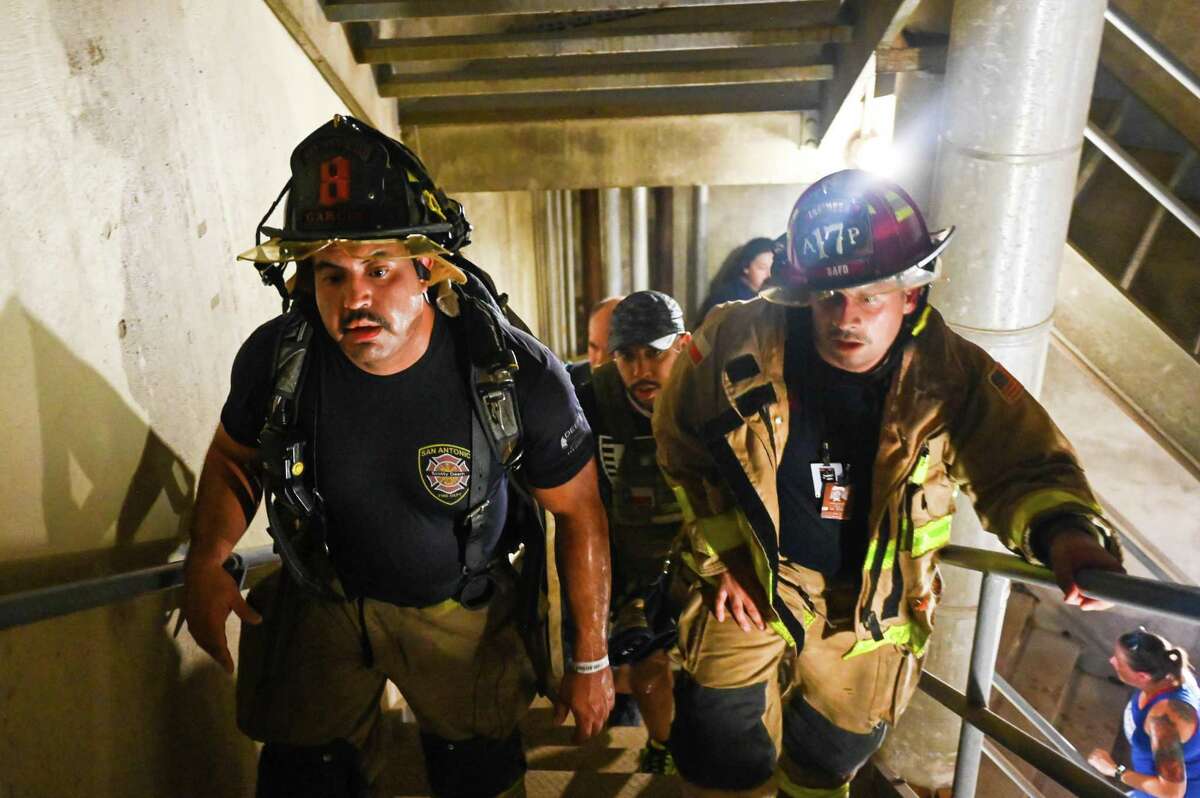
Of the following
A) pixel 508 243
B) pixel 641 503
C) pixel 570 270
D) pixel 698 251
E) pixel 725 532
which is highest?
pixel 725 532

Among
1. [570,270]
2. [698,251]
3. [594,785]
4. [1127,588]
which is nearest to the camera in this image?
[1127,588]

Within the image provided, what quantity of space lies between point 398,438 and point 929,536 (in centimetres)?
143

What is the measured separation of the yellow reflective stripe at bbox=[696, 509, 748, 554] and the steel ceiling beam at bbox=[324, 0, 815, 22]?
89.8 inches

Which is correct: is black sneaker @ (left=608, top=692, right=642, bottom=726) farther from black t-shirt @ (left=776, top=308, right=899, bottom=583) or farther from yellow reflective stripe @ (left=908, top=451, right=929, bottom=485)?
yellow reflective stripe @ (left=908, top=451, right=929, bottom=485)

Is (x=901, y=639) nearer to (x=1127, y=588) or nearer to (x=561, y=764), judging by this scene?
(x=1127, y=588)

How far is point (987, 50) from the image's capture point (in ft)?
8.58

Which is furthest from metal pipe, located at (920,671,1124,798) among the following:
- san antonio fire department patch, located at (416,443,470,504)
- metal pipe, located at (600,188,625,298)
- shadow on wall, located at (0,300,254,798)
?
metal pipe, located at (600,188,625,298)

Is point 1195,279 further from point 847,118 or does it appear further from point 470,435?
point 470,435

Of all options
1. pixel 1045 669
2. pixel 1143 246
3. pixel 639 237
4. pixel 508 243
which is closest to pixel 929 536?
pixel 1143 246

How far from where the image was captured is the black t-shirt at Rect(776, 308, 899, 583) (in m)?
2.20

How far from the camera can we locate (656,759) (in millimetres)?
3318

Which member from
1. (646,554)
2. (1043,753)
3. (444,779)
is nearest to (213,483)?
(444,779)

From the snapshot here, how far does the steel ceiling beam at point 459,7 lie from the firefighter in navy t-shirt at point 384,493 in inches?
72.4

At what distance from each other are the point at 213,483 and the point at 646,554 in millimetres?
1780
